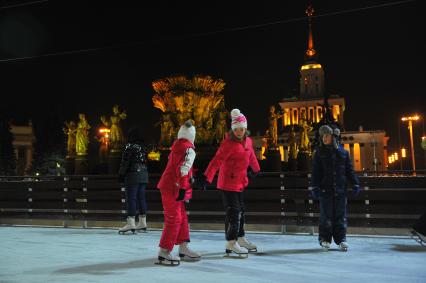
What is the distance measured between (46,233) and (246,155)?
5634 millimetres

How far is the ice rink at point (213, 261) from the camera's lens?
217 inches

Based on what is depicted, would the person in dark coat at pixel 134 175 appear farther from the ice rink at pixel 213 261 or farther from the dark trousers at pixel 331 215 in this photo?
the dark trousers at pixel 331 215

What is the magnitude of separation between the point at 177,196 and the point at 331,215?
8.95 ft

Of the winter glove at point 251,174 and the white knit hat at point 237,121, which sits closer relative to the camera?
the white knit hat at point 237,121

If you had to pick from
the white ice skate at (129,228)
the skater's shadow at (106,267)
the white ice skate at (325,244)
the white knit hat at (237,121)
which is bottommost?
the skater's shadow at (106,267)

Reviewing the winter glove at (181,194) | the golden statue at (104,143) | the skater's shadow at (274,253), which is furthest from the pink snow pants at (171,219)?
the golden statue at (104,143)

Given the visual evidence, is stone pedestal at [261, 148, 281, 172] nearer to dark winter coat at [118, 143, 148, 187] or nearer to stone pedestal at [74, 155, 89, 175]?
stone pedestal at [74, 155, 89, 175]

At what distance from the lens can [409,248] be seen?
766cm

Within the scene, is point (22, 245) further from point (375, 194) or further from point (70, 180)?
point (375, 194)

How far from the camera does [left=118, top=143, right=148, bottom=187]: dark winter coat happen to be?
393 inches

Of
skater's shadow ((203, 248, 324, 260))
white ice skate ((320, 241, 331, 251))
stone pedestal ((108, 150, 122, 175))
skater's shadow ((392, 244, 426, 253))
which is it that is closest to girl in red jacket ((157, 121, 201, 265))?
skater's shadow ((203, 248, 324, 260))

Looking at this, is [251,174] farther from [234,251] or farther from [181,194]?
[181,194]

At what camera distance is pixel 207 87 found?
2781 centimetres

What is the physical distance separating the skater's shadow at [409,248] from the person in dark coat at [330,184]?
94 centimetres
